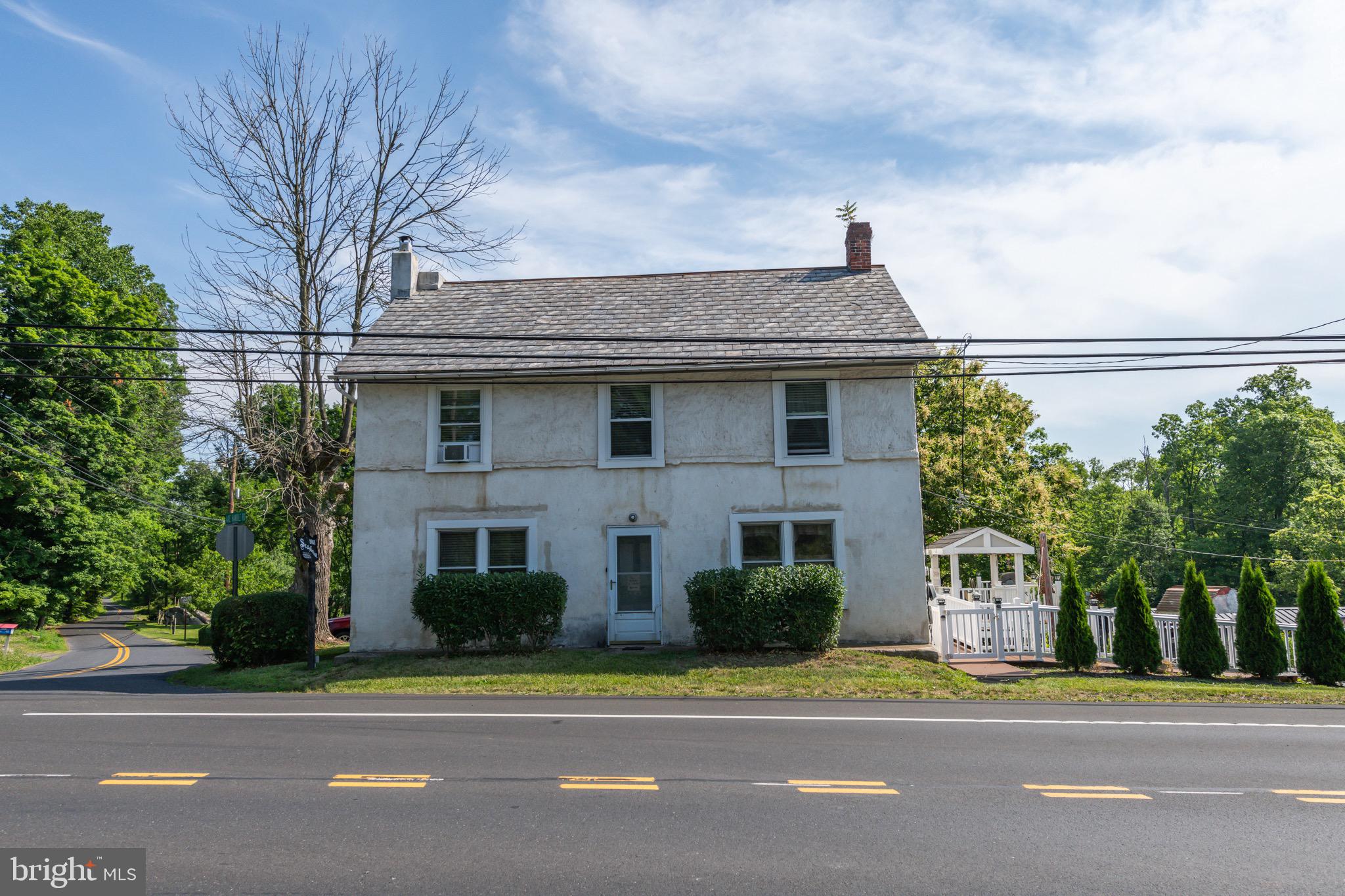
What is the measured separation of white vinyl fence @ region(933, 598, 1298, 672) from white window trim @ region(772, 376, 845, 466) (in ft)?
11.6

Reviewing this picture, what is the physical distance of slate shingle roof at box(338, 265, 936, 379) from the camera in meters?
16.7

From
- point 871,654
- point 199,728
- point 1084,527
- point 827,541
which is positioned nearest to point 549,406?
point 827,541

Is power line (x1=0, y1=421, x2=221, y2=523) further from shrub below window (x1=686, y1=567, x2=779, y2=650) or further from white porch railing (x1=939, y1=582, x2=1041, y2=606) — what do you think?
white porch railing (x1=939, y1=582, x2=1041, y2=606)

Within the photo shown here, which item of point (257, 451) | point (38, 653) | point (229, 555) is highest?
point (257, 451)

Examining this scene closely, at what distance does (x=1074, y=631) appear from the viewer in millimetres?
15086

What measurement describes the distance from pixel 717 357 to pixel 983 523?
21.2 metres

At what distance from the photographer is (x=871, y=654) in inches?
599

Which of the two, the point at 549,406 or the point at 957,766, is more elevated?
the point at 549,406

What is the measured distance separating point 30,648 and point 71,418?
9.44 meters

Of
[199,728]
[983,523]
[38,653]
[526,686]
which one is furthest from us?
[983,523]

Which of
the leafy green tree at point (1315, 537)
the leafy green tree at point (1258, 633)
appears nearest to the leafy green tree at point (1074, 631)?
the leafy green tree at point (1258, 633)

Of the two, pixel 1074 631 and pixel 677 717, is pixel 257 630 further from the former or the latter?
pixel 1074 631

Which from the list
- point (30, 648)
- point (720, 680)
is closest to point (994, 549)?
point (720, 680)

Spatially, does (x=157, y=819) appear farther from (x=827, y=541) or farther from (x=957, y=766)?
(x=827, y=541)
